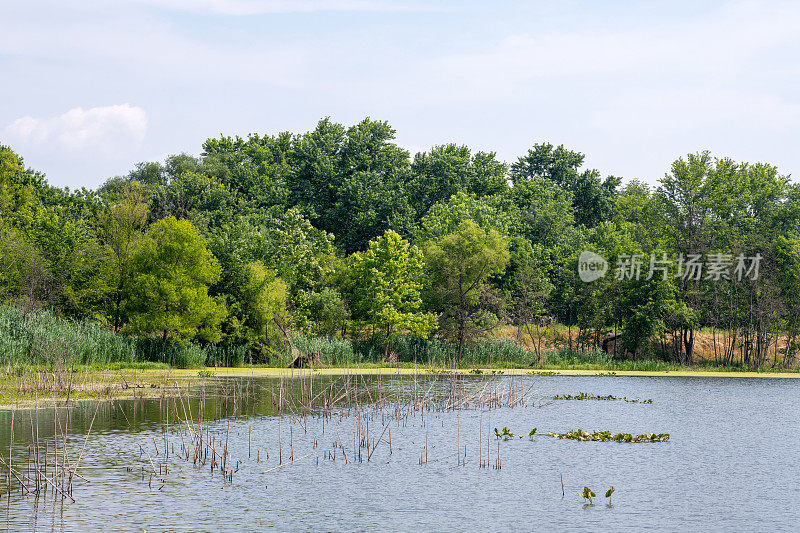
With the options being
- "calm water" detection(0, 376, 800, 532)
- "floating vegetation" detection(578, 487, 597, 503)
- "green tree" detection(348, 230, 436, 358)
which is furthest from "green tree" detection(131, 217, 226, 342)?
"floating vegetation" detection(578, 487, 597, 503)

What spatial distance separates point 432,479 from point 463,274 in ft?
161

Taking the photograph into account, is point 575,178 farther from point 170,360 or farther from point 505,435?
point 505,435

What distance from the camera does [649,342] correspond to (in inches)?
3046

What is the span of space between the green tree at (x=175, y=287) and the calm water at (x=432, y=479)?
23147 millimetres

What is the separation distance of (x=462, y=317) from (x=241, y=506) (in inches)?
2029

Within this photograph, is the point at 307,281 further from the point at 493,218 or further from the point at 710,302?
the point at 710,302

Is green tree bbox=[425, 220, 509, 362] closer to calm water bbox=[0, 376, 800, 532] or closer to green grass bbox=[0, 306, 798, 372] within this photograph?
green grass bbox=[0, 306, 798, 372]

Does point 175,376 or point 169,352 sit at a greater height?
point 169,352

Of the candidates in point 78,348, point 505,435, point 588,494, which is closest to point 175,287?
point 78,348

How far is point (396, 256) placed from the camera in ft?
229

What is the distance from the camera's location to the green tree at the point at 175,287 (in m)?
59.4

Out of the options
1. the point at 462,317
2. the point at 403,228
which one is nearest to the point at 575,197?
the point at 403,228

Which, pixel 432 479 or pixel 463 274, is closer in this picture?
pixel 432 479

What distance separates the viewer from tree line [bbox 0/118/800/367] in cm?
6394
